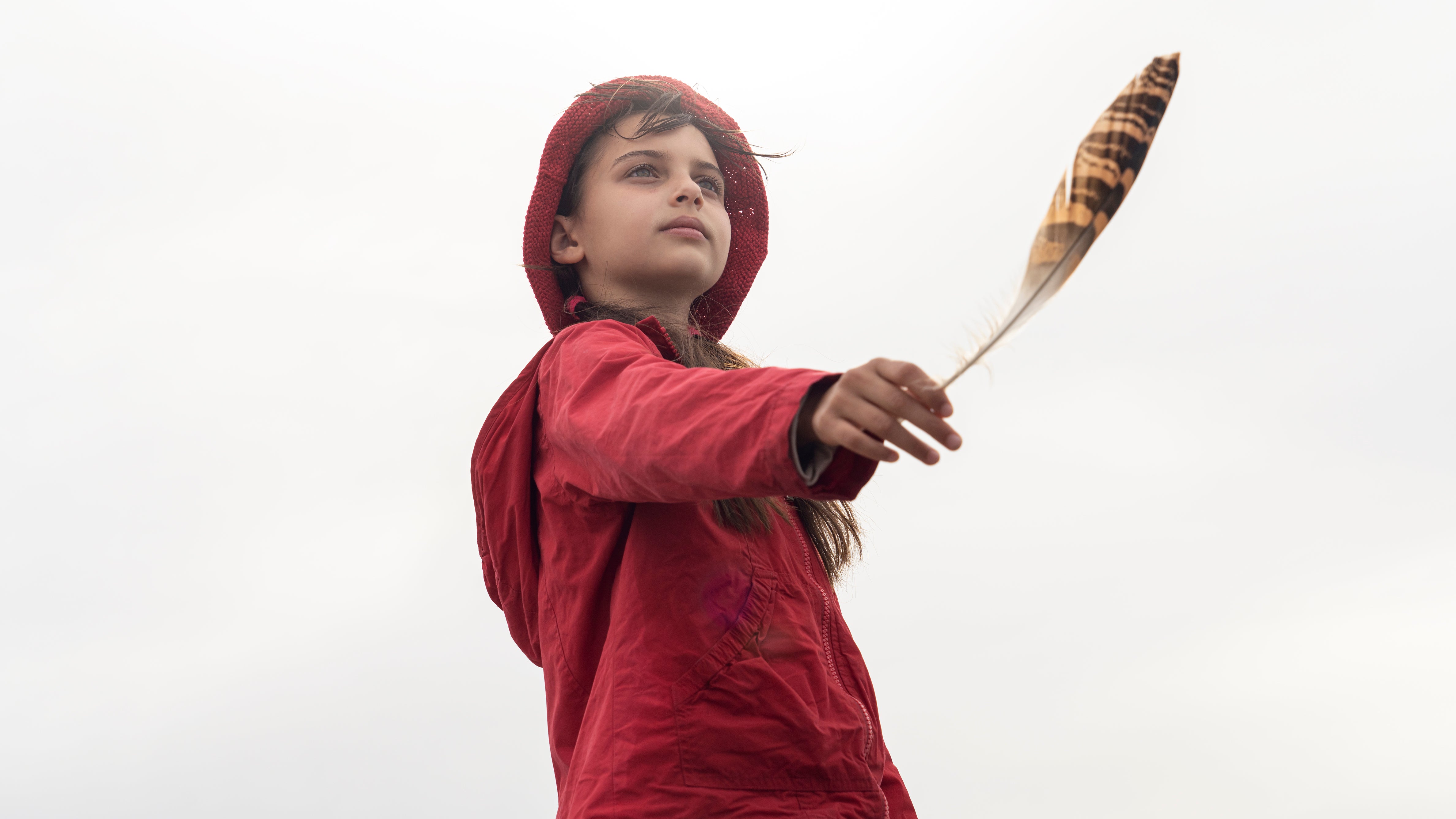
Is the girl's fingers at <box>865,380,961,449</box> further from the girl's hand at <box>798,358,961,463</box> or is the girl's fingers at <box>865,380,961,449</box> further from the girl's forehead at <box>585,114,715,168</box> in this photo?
the girl's forehead at <box>585,114,715,168</box>

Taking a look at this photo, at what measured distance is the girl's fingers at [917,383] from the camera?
90cm

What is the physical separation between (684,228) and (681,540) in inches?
25.1

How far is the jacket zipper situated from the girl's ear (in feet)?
2.28

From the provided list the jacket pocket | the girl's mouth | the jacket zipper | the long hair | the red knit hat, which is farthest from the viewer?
the red knit hat

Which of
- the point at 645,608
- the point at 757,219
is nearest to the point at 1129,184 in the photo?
the point at 645,608

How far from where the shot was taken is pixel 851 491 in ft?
3.16

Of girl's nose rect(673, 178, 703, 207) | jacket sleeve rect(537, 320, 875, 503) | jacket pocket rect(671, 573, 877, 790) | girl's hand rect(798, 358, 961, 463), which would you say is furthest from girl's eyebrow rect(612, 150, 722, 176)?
girl's hand rect(798, 358, 961, 463)

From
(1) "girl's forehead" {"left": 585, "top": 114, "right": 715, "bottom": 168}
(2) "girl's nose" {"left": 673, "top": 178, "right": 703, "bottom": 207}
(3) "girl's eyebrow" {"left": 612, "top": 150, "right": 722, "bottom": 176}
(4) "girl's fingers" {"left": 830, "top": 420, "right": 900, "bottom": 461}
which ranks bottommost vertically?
(4) "girl's fingers" {"left": 830, "top": 420, "right": 900, "bottom": 461}

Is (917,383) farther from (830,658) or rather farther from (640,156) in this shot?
(640,156)

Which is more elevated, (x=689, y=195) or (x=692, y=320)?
(x=689, y=195)

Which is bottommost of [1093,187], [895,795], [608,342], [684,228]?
[895,795]

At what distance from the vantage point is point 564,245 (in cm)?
202

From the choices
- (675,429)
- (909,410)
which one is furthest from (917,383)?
(675,429)

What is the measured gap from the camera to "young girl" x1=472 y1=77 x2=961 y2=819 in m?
0.97
